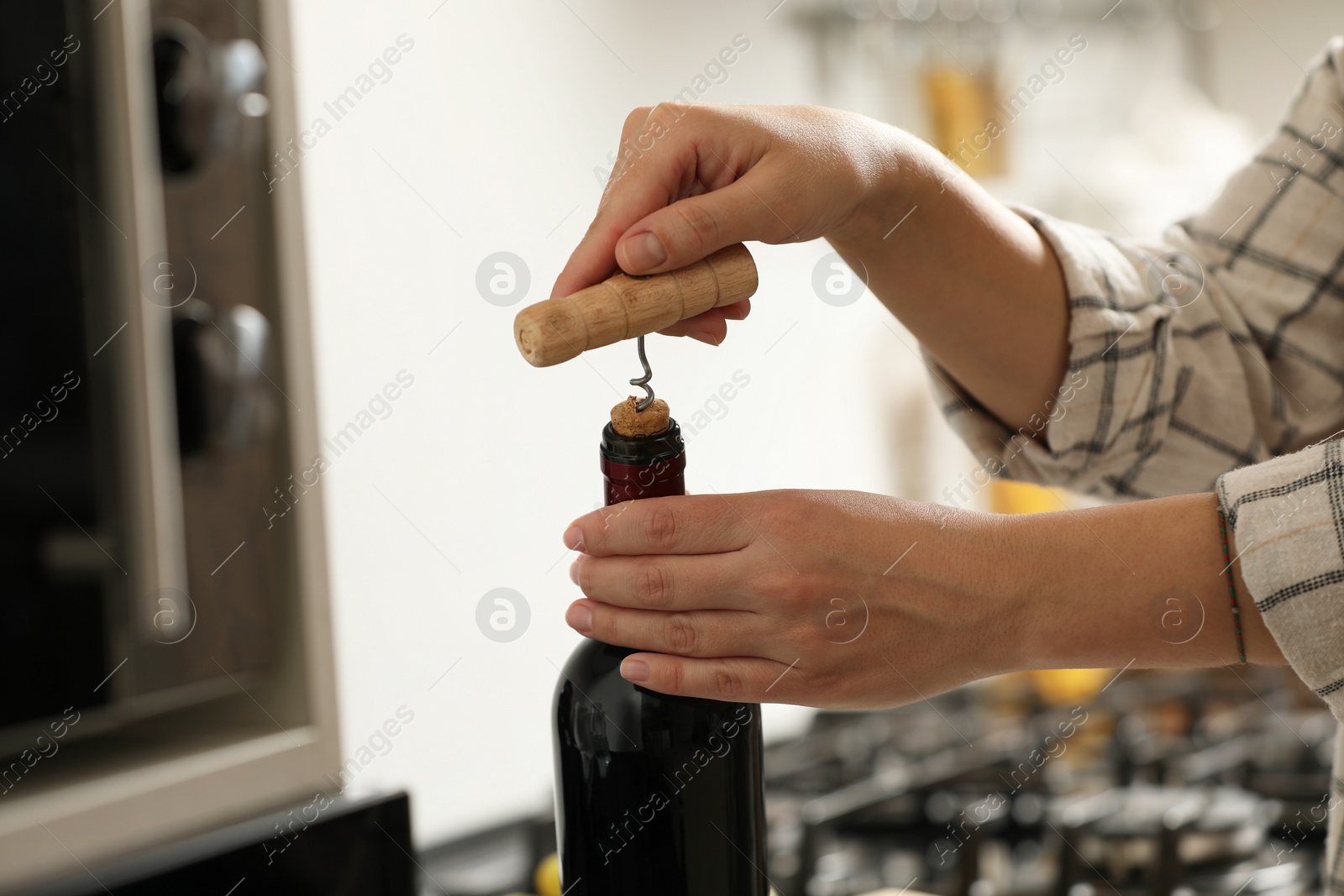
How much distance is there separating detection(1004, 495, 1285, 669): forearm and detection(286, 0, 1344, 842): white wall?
798 mm

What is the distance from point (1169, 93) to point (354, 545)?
1887 mm

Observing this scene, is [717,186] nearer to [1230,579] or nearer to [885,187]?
[885,187]

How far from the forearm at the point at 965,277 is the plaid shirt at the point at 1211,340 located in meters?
0.02

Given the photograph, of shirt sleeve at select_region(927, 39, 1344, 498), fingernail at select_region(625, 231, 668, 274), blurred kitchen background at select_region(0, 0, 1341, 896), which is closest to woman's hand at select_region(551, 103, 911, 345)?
fingernail at select_region(625, 231, 668, 274)

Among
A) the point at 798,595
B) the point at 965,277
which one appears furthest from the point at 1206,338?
the point at 798,595

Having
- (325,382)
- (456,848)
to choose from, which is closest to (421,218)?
(325,382)

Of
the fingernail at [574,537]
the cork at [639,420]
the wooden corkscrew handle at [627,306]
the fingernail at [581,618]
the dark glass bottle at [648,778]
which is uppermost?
the wooden corkscrew handle at [627,306]

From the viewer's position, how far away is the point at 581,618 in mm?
508

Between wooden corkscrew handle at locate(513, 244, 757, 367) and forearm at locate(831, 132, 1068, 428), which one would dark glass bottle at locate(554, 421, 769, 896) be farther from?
forearm at locate(831, 132, 1068, 428)

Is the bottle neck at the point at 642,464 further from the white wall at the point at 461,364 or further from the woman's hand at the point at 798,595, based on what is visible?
the white wall at the point at 461,364

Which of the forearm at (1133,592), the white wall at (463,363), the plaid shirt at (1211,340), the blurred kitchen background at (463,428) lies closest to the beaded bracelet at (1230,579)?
the forearm at (1133,592)

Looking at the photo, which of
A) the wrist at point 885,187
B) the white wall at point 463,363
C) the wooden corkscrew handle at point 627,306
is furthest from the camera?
the white wall at point 463,363

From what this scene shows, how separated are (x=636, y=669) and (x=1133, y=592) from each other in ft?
0.75

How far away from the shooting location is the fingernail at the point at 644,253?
48 cm
